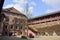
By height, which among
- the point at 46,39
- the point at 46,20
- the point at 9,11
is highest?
the point at 9,11

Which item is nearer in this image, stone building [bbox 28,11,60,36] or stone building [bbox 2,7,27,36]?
stone building [bbox 28,11,60,36]

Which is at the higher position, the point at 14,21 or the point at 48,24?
the point at 14,21

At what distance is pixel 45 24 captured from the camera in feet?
112

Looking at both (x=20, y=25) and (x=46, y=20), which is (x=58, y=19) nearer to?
(x=46, y=20)

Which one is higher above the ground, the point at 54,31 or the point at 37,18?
the point at 37,18

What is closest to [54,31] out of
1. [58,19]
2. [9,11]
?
[58,19]

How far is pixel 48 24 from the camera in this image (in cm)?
3281

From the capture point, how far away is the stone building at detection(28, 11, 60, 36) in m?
30.0

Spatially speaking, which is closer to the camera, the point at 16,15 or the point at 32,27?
the point at 32,27

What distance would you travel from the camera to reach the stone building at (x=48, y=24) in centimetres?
3001

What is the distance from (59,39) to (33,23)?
20.0 meters

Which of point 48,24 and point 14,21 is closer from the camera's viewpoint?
point 48,24

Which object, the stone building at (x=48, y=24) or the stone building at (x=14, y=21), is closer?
the stone building at (x=48, y=24)

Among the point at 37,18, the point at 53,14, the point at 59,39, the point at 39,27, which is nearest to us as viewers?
the point at 59,39
